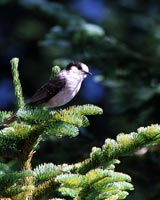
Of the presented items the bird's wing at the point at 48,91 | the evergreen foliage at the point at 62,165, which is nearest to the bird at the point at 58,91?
the bird's wing at the point at 48,91

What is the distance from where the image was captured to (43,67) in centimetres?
1384

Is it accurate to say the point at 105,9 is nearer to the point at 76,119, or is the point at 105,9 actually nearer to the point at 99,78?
the point at 99,78

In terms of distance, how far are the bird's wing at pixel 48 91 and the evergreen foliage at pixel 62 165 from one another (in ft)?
2.18

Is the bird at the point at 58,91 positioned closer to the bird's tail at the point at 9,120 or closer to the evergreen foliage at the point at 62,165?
the bird's tail at the point at 9,120

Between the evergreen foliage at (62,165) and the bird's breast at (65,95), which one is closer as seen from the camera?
the evergreen foliage at (62,165)

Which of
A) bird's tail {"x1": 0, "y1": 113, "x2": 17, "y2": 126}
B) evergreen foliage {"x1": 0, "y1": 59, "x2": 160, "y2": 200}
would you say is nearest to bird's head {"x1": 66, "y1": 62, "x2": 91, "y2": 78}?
bird's tail {"x1": 0, "y1": 113, "x2": 17, "y2": 126}

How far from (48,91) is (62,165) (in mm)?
940

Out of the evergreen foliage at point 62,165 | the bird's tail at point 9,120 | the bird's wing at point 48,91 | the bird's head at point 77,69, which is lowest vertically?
the evergreen foliage at point 62,165

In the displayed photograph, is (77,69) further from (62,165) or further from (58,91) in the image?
(62,165)

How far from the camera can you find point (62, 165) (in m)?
2.49

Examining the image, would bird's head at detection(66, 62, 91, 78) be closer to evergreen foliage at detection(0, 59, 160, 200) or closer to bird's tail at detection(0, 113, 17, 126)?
bird's tail at detection(0, 113, 17, 126)

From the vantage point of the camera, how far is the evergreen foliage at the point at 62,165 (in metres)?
2.39

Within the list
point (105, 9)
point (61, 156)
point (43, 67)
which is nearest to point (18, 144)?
point (61, 156)

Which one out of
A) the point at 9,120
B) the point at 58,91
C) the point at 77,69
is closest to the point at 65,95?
the point at 58,91
